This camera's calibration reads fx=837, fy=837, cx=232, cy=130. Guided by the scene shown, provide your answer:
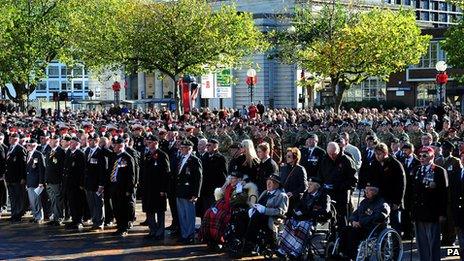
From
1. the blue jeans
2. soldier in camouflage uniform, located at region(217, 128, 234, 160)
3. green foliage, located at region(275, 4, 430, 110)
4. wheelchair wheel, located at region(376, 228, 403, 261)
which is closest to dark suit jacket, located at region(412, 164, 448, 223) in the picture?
wheelchair wheel, located at region(376, 228, 403, 261)

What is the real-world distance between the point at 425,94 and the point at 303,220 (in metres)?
62.0

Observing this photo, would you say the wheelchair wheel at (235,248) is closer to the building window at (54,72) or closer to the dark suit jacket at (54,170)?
the dark suit jacket at (54,170)

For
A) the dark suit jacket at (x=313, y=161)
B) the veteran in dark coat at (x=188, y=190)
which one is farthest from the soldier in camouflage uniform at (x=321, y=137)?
the veteran in dark coat at (x=188, y=190)

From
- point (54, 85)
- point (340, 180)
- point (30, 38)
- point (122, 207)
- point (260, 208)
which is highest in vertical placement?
point (54, 85)

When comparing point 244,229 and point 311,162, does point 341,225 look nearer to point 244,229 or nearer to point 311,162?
point 244,229

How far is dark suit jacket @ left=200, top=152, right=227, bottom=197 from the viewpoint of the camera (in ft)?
54.1

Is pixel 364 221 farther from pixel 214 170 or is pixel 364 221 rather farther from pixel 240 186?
pixel 214 170

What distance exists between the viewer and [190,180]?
15977 millimetres

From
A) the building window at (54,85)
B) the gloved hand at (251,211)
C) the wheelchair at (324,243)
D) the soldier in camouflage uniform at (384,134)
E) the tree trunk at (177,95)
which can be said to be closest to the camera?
the wheelchair at (324,243)

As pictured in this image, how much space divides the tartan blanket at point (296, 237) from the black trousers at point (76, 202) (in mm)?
6058

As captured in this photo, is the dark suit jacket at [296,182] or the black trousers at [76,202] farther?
the black trousers at [76,202]

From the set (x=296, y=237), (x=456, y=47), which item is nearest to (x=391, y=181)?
(x=296, y=237)

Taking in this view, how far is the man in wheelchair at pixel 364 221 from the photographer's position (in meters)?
12.9

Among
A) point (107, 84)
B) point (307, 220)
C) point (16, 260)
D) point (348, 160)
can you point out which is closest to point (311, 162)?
point (348, 160)
